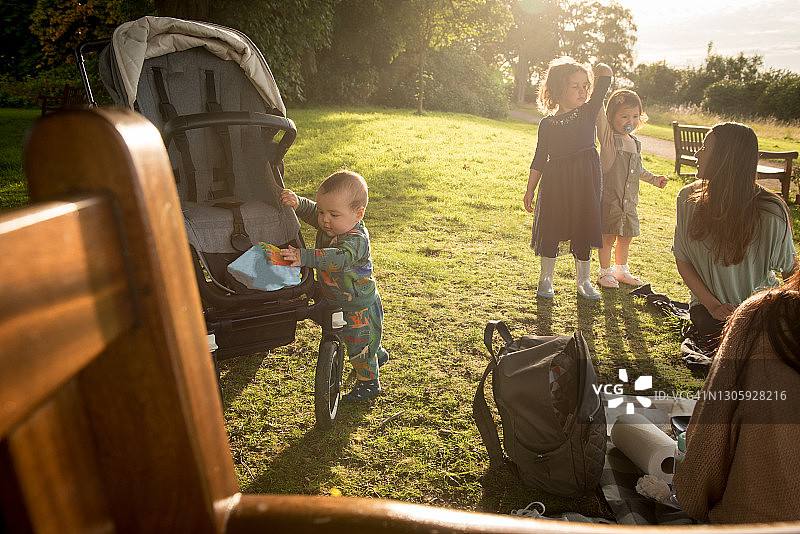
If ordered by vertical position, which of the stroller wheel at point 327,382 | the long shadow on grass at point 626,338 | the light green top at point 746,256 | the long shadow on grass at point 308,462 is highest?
the light green top at point 746,256

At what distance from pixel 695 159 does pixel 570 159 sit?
680cm

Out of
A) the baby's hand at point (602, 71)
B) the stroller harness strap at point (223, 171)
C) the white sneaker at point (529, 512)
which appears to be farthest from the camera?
the baby's hand at point (602, 71)

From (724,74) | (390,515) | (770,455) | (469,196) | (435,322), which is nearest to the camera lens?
(390,515)

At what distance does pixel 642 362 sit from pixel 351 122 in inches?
535

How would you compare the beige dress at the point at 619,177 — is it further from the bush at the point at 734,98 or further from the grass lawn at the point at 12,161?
the bush at the point at 734,98

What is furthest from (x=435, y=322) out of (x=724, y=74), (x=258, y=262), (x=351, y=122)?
(x=724, y=74)

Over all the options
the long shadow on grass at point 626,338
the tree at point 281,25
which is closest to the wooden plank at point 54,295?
the long shadow on grass at point 626,338

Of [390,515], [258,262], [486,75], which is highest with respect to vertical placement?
[486,75]

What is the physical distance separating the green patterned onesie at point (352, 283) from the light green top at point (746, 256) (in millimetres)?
2128

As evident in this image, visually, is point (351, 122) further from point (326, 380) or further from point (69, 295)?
point (69, 295)

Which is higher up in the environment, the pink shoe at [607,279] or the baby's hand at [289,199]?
the baby's hand at [289,199]

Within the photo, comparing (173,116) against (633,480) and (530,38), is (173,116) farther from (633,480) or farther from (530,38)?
(530,38)

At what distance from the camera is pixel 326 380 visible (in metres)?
3.03

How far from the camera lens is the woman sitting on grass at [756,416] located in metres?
1.53
